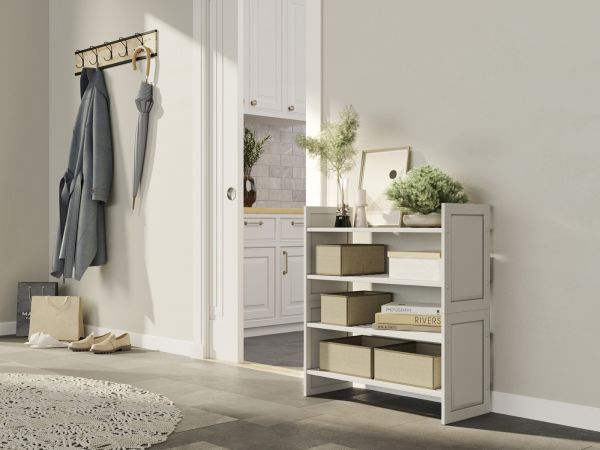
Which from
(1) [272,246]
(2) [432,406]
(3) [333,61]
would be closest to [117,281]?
(1) [272,246]

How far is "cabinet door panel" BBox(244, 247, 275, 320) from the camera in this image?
5.25 meters

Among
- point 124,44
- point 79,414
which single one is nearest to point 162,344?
point 79,414

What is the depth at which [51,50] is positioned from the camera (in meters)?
5.64

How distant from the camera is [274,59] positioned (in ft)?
19.0

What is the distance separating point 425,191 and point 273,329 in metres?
2.61

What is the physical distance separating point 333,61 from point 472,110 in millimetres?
808

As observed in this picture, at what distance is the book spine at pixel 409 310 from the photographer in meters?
3.08

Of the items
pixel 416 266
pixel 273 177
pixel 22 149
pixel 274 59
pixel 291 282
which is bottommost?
pixel 291 282

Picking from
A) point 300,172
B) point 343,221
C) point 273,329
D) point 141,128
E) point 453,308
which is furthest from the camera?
point 300,172

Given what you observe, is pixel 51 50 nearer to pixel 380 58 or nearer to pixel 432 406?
pixel 380 58

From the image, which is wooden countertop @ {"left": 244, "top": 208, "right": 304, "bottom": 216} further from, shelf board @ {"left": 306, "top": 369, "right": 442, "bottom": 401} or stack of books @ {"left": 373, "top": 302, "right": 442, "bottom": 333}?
stack of books @ {"left": 373, "top": 302, "right": 442, "bottom": 333}

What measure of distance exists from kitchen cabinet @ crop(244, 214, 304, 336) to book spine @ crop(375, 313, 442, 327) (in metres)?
2.11

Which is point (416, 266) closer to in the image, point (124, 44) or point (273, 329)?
point (273, 329)

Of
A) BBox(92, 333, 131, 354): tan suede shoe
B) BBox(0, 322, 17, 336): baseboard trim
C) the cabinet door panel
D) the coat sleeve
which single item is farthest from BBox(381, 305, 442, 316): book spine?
BBox(0, 322, 17, 336): baseboard trim
